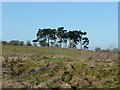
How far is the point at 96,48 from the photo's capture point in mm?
14789

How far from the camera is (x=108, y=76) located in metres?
6.18

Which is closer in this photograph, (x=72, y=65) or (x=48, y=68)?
(x=48, y=68)

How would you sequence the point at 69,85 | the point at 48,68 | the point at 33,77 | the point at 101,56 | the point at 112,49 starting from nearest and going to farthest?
the point at 69,85 < the point at 33,77 < the point at 48,68 < the point at 101,56 < the point at 112,49

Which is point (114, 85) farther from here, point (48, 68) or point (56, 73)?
point (48, 68)

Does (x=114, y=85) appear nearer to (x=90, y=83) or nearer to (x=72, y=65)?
(x=90, y=83)

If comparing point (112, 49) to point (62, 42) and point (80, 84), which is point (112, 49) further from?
point (62, 42)

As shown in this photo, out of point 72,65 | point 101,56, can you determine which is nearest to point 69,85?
point 72,65

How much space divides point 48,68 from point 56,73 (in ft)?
1.64

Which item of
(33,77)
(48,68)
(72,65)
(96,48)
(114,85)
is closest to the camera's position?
(114,85)

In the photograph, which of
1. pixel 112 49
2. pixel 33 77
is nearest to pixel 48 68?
pixel 33 77

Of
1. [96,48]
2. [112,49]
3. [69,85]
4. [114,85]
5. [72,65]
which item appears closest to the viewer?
[69,85]

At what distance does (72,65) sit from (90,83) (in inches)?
71.4

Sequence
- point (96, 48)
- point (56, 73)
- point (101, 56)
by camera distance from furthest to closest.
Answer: point (96, 48), point (101, 56), point (56, 73)

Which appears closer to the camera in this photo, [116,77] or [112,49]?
[116,77]
